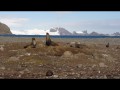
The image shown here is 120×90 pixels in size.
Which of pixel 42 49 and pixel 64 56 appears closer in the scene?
pixel 64 56

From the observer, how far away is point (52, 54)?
1347 inches
